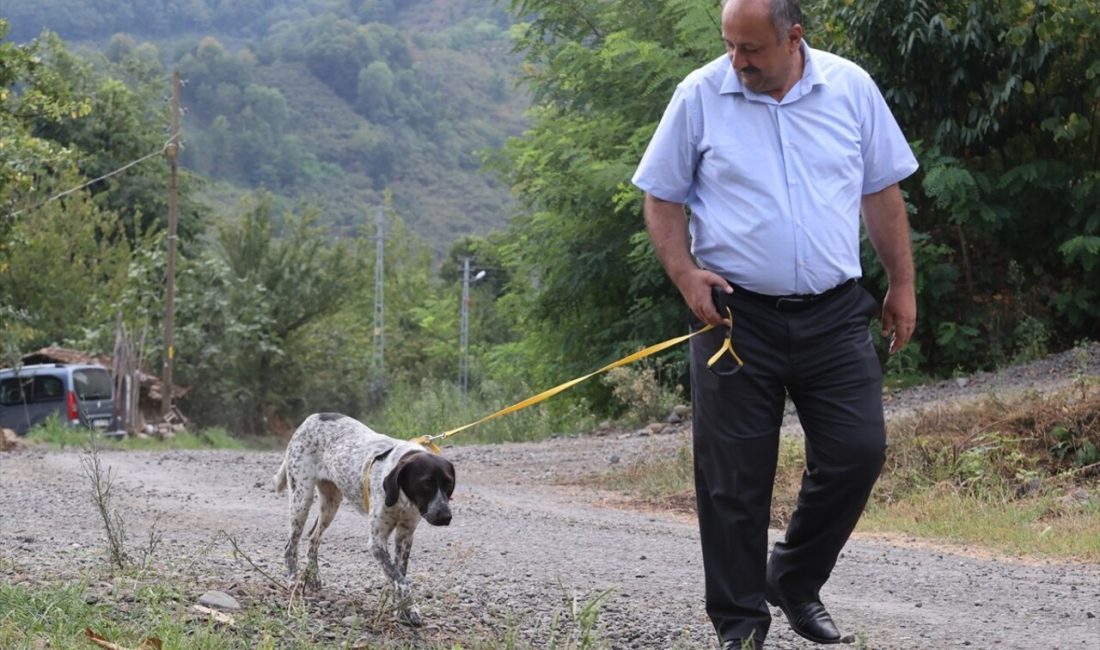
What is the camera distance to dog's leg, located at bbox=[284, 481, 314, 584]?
691cm

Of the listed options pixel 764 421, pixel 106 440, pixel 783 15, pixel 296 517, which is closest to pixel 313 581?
pixel 296 517

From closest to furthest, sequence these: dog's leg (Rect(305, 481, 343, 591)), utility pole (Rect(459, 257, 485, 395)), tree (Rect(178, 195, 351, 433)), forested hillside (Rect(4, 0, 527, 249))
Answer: dog's leg (Rect(305, 481, 343, 591)), tree (Rect(178, 195, 351, 433)), utility pole (Rect(459, 257, 485, 395)), forested hillside (Rect(4, 0, 527, 249))

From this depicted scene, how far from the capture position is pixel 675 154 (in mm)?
5098

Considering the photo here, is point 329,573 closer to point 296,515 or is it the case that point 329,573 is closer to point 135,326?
point 296,515

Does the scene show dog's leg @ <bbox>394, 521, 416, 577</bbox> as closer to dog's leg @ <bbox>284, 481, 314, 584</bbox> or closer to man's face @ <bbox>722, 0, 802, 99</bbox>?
dog's leg @ <bbox>284, 481, 314, 584</bbox>

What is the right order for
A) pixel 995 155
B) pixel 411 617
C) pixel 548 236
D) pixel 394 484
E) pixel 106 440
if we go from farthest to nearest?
pixel 106 440 → pixel 548 236 → pixel 995 155 → pixel 394 484 → pixel 411 617

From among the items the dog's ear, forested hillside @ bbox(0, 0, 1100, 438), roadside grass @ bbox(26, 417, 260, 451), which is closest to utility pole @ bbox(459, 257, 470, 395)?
forested hillside @ bbox(0, 0, 1100, 438)

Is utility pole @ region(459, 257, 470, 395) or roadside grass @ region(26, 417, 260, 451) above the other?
roadside grass @ region(26, 417, 260, 451)

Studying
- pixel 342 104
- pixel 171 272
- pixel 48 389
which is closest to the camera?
pixel 48 389

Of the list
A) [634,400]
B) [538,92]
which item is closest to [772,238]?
[634,400]

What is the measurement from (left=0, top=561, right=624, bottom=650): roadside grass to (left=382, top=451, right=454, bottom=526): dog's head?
0.44 meters

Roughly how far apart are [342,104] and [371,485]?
13601 centimetres

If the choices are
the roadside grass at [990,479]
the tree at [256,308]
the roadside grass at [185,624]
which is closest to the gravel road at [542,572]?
the roadside grass at [185,624]

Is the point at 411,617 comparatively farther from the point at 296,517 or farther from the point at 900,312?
the point at 900,312
